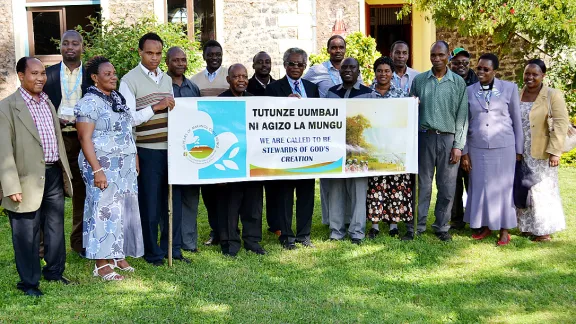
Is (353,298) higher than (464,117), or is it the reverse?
(464,117)

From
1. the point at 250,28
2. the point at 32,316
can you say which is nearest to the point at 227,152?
the point at 32,316

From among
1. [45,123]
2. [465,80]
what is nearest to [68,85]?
[45,123]

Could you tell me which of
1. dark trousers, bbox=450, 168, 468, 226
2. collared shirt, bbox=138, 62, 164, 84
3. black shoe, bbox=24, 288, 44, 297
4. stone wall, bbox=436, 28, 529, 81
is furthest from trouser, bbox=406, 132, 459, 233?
stone wall, bbox=436, 28, 529, 81

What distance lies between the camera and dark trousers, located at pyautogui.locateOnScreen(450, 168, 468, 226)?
7738mm

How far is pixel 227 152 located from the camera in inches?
259

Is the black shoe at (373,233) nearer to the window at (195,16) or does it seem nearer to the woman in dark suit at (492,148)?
the woman in dark suit at (492,148)

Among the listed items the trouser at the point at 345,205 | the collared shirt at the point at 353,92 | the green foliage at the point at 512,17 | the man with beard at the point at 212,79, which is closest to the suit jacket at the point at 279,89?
the collared shirt at the point at 353,92

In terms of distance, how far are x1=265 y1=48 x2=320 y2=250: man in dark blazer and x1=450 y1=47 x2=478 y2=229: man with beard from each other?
177 cm

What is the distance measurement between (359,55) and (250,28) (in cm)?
245

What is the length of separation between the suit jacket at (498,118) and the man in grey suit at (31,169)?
419cm

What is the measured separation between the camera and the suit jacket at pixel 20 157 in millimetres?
5234

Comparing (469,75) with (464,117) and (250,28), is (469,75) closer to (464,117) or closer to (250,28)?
(464,117)

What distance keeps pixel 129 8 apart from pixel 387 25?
8255mm

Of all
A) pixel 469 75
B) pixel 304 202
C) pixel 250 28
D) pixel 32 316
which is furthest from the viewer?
pixel 250 28
